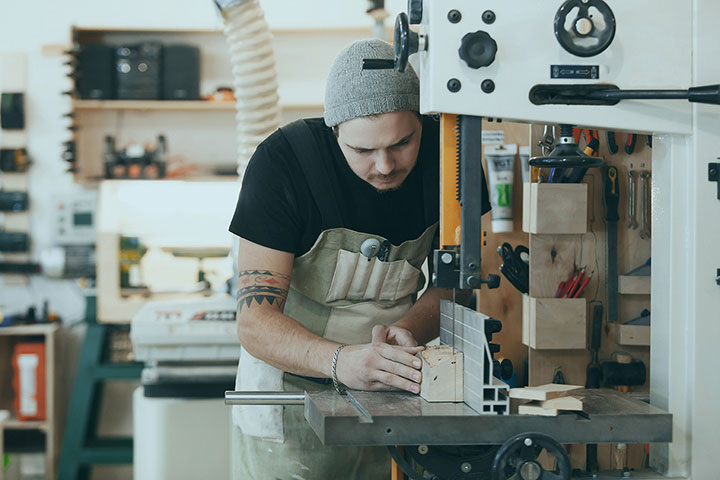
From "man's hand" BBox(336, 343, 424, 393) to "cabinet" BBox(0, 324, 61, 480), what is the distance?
2.79 metres

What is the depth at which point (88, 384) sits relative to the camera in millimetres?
3627

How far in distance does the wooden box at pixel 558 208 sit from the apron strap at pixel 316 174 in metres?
0.48

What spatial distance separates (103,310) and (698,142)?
3038 millimetres

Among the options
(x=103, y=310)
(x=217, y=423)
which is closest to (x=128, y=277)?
(x=103, y=310)

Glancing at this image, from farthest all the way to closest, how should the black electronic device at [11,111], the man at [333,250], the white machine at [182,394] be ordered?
1. the black electronic device at [11,111]
2. the white machine at [182,394]
3. the man at [333,250]

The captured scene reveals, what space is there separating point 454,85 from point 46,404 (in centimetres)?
326

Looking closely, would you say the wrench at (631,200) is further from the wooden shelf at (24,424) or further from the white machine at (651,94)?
the wooden shelf at (24,424)

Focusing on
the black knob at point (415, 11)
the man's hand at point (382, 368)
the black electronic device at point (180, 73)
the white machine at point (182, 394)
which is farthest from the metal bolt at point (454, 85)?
the black electronic device at point (180, 73)

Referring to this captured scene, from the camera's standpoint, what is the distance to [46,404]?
152 inches

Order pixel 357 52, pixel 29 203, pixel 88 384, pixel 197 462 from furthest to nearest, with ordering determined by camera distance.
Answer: pixel 29 203 < pixel 88 384 < pixel 197 462 < pixel 357 52

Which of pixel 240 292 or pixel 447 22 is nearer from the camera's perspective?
pixel 447 22

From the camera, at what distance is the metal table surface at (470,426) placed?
1.13 meters

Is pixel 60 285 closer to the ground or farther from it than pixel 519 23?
closer to the ground

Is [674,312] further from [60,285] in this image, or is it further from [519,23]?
[60,285]
